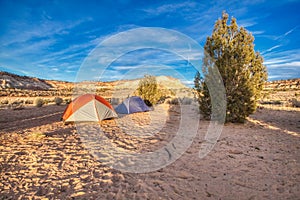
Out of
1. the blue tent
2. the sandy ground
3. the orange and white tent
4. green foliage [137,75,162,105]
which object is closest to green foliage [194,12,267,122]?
the sandy ground

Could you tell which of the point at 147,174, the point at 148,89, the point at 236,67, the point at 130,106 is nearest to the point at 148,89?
the point at 148,89

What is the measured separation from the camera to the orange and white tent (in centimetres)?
814

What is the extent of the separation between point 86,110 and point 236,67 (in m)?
7.39

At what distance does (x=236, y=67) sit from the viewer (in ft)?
26.6

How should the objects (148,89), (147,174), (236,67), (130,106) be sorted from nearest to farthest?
(147,174) → (236,67) → (130,106) → (148,89)

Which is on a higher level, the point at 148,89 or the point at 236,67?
the point at 236,67

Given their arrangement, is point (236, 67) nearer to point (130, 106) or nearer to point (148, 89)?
point (130, 106)

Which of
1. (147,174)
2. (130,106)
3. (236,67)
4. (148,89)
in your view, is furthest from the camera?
(148,89)

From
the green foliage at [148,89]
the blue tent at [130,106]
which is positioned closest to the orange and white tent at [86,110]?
the blue tent at [130,106]

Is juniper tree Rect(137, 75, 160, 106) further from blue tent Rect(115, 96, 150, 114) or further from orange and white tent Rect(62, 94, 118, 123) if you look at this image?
orange and white tent Rect(62, 94, 118, 123)

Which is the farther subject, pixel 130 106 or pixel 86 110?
pixel 130 106

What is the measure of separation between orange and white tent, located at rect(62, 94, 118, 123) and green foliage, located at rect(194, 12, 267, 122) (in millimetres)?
5378

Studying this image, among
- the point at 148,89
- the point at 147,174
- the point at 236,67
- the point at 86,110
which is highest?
the point at 236,67

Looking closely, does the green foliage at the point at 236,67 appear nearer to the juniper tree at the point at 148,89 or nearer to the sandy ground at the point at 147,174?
the sandy ground at the point at 147,174
